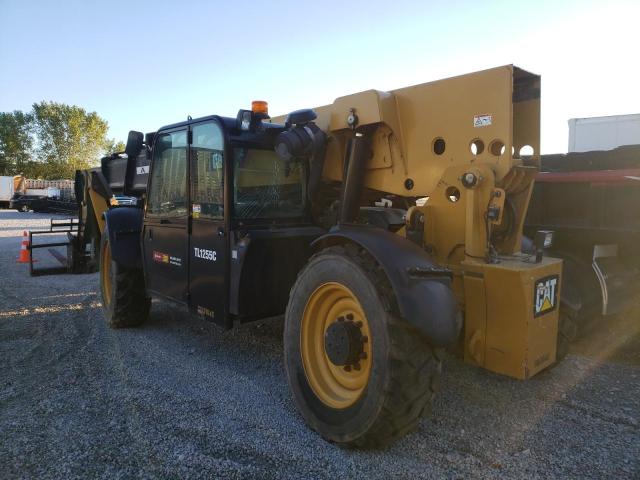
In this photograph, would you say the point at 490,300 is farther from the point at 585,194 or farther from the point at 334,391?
the point at 585,194

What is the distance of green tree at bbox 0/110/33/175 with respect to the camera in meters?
57.6

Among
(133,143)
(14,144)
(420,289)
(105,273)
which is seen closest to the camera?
(420,289)

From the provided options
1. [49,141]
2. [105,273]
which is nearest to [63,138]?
[49,141]

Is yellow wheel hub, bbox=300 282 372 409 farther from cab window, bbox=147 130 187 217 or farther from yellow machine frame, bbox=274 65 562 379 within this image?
cab window, bbox=147 130 187 217

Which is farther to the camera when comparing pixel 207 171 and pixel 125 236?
pixel 125 236

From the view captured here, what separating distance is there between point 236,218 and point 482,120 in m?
1.93

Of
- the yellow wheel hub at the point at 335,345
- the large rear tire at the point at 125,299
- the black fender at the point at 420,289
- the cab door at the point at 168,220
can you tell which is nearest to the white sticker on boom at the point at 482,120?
the black fender at the point at 420,289

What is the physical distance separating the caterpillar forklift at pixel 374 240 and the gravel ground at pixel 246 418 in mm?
340

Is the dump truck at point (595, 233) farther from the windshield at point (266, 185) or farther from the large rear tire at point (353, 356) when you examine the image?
the windshield at point (266, 185)

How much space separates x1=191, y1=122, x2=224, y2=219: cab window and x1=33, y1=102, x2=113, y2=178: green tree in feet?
205

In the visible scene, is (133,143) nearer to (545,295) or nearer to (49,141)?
(545,295)

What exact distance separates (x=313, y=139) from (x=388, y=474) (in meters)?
2.36

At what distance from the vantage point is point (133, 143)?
193 inches

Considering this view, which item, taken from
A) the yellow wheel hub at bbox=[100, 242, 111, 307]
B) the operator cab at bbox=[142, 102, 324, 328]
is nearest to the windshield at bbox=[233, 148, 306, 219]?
the operator cab at bbox=[142, 102, 324, 328]
